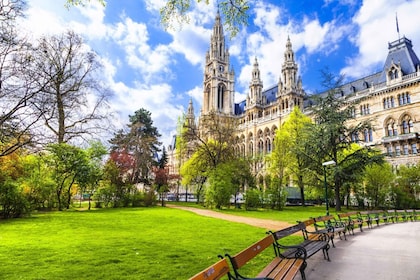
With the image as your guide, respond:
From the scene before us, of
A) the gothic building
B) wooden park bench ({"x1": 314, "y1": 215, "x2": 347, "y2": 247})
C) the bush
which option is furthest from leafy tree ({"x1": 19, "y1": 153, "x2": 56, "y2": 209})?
wooden park bench ({"x1": 314, "y1": 215, "x2": 347, "y2": 247})

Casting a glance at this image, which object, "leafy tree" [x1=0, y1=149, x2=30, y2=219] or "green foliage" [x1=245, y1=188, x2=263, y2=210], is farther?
"green foliage" [x1=245, y1=188, x2=263, y2=210]

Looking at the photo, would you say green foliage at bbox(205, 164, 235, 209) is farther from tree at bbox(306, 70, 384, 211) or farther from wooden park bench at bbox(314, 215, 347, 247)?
wooden park bench at bbox(314, 215, 347, 247)

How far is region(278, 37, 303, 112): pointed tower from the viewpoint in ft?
172

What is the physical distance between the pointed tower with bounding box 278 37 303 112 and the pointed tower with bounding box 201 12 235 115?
66.5ft

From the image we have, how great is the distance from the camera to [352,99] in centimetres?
4478

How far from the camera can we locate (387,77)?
130 feet

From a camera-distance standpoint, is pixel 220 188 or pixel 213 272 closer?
pixel 213 272

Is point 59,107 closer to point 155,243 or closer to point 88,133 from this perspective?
point 88,133

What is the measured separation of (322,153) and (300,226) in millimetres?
19603

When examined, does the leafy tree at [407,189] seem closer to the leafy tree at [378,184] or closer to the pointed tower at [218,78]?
the leafy tree at [378,184]

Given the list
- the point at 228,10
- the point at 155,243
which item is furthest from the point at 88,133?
the point at 228,10

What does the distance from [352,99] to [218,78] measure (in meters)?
37.3

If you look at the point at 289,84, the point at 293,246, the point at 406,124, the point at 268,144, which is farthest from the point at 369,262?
the point at 268,144

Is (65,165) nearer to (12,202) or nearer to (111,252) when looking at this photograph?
(12,202)
